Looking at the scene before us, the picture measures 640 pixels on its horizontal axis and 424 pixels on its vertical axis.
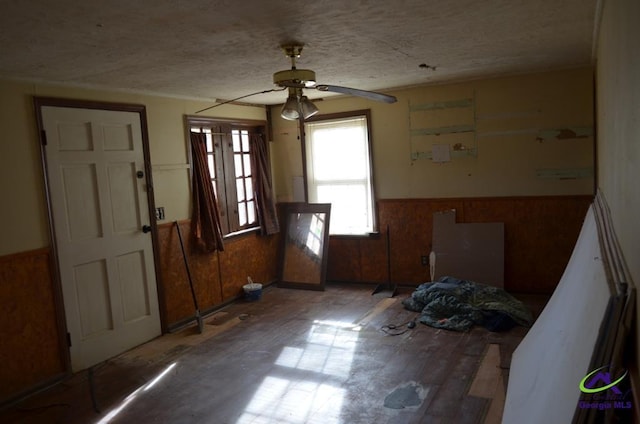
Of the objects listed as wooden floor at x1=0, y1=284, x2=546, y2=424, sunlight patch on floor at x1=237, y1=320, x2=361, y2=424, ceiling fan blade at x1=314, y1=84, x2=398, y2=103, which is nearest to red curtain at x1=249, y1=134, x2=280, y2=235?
wooden floor at x1=0, y1=284, x2=546, y2=424

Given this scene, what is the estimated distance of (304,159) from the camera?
19.9 ft

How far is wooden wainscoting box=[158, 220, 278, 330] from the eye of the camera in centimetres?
465

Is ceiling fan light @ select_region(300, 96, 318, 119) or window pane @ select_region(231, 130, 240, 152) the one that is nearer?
ceiling fan light @ select_region(300, 96, 318, 119)

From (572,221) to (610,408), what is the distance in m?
4.28

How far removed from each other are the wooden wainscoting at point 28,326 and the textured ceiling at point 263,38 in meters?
1.37

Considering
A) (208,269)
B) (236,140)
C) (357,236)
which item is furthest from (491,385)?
(236,140)

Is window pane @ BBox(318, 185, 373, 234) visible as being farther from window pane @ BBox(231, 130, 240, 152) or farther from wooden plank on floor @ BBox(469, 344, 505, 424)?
wooden plank on floor @ BBox(469, 344, 505, 424)

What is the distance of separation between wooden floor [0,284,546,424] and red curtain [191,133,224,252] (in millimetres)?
868

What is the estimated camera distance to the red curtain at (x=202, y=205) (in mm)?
4930

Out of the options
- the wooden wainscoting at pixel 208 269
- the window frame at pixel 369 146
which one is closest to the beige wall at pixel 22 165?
the wooden wainscoting at pixel 208 269

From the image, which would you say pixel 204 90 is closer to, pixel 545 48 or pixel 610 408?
pixel 545 48

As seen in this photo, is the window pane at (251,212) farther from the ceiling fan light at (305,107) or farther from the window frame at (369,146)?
the ceiling fan light at (305,107)

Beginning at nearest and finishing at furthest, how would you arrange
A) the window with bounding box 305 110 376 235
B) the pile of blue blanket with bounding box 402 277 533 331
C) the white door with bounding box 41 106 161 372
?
the white door with bounding box 41 106 161 372
the pile of blue blanket with bounding box 402 277 533 331
the window with bounding box 305 110 376 235

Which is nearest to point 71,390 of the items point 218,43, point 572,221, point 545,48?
point 218,43
